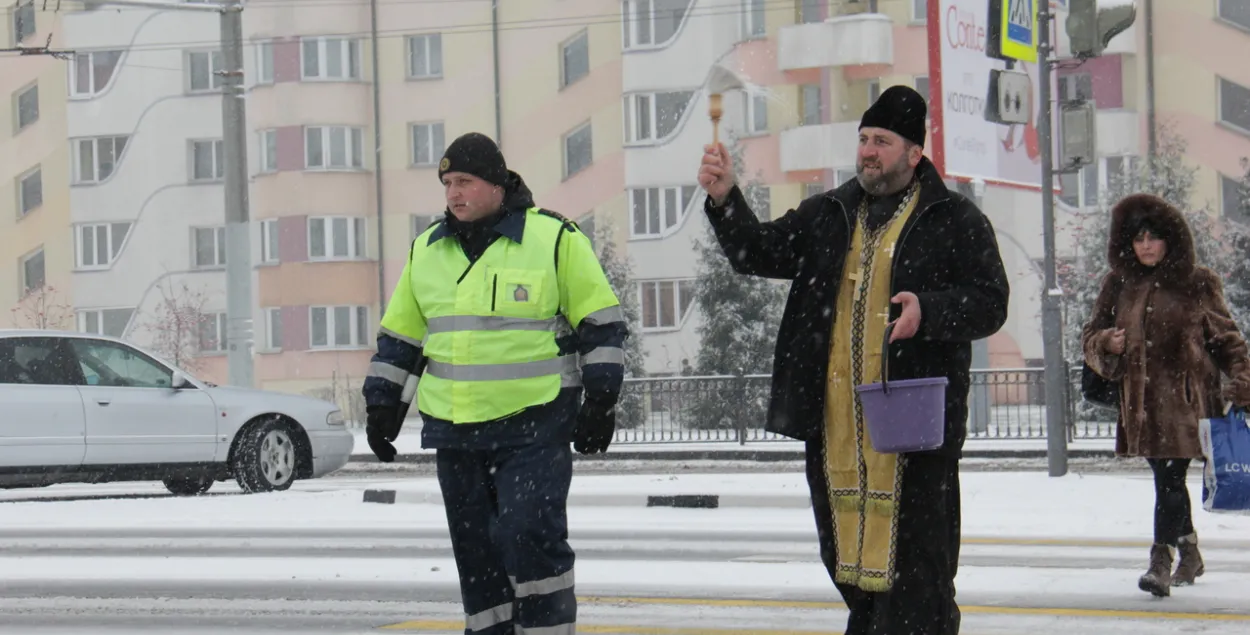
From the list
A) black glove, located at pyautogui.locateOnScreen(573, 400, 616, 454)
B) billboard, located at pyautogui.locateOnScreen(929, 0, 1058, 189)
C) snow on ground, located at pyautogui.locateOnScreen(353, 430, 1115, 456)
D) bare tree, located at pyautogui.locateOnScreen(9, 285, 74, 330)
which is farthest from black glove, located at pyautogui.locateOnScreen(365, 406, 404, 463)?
bare tree, located at pyautogui.locateOnScreen(9, 285, 74, 330)

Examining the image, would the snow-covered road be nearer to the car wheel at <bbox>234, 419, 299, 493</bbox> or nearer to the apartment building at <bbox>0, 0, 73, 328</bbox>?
the car wheel at <bbox>234, 419, 299, 493</bbox>

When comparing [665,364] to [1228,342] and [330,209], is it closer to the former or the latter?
[330,209]

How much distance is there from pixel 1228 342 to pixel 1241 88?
34242 mm

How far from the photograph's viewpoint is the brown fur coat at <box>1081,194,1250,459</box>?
8.16 metres

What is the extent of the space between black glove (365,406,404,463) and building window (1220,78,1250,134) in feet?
121

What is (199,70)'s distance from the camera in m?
49.5

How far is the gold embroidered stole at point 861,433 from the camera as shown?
5.48 metres

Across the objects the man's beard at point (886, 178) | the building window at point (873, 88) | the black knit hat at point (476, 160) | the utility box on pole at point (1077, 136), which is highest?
the building window at point (873, 88)

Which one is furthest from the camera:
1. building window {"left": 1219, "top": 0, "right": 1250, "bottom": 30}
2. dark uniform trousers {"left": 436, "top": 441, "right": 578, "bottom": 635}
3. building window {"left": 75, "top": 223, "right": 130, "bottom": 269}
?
building window {"left": 75, "top": 223, "right": 130, "bottom": 269}

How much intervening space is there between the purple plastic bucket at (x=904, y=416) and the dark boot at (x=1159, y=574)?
3257 mm

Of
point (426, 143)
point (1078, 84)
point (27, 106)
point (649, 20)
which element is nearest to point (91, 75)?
point (27, 106)

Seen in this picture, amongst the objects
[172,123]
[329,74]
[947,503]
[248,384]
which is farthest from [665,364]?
[947,503]

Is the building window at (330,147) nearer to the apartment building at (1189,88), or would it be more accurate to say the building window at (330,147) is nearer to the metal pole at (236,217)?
the apartment building at (1189,88)

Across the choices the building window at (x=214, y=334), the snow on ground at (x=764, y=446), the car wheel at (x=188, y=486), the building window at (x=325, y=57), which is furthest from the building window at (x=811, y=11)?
the car wheel at (x=188, y=486)
